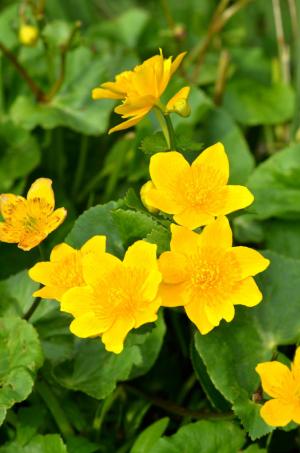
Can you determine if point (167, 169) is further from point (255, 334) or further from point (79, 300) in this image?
point (255, 334)

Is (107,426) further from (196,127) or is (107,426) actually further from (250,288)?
(196,127)

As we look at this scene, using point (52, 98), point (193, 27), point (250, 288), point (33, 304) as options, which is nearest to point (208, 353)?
point (250, 288)

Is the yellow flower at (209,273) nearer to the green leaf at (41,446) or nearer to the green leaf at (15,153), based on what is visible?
the green leaf at (41,446)

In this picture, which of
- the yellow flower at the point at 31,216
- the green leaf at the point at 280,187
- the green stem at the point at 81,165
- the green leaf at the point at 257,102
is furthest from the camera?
the green leaf at the point at 257,102

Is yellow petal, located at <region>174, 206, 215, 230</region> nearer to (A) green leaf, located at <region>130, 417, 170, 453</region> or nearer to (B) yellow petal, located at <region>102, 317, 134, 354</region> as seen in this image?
(B) yellow petal, located at <region>102, 317, 134, 354</region>

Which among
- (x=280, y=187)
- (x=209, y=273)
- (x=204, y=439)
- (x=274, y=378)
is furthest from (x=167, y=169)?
(x=280, y=187)

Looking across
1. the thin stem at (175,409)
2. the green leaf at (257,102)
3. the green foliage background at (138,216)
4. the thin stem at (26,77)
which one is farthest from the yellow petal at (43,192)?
the green leaf at (257,102)
